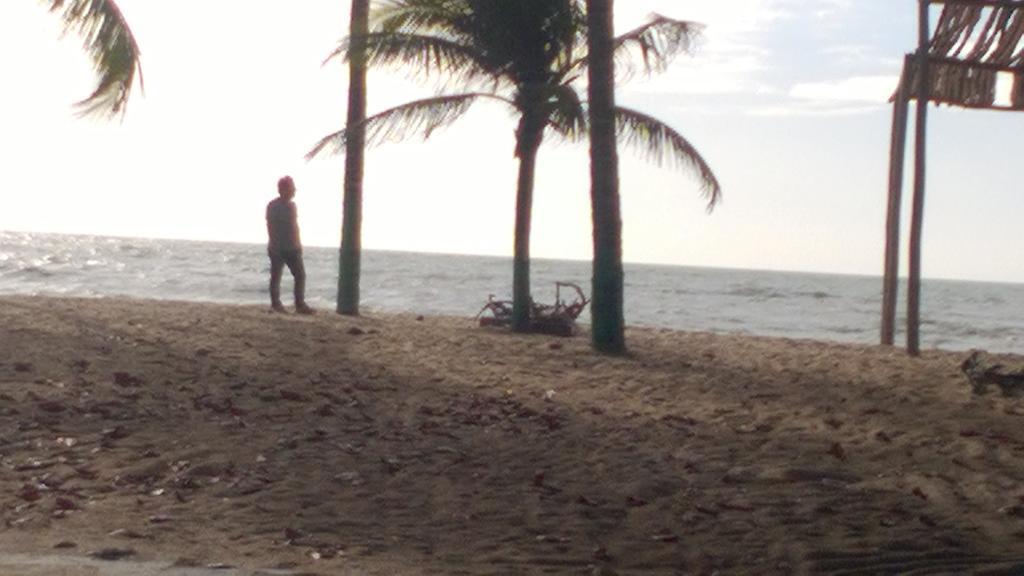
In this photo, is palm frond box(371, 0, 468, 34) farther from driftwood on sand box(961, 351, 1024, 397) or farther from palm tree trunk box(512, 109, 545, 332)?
driftwood on sand box(961, 351, 1024, 397)

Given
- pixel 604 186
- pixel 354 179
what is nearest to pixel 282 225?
pixel 354 179

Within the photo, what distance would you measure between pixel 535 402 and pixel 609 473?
8.42ft

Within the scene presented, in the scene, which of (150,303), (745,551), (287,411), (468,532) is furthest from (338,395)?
(150,303)

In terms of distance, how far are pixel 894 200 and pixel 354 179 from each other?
6.45 meters

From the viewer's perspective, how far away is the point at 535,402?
40.1ft

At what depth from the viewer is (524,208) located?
18797 mm

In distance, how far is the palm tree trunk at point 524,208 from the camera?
18.2 m

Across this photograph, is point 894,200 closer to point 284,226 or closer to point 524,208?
point 524,208

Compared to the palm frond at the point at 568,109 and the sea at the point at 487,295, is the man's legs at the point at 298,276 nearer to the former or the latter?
the palm frond at the point at 568,109

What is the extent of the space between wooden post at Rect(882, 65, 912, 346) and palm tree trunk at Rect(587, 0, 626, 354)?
2861 mm

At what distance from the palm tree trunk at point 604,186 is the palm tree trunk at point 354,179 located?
3.67 m

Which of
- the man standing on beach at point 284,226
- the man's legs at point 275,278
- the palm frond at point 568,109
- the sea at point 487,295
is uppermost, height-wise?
the palm frond at point 568,109

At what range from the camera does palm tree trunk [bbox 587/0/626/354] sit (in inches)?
605

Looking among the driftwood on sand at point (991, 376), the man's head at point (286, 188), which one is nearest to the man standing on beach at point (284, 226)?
the man's head at point (286, 188)
